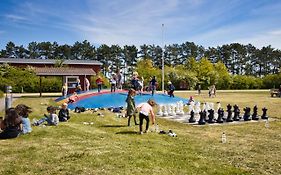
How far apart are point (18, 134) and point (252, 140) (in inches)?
315

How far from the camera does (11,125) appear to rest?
11.2 m

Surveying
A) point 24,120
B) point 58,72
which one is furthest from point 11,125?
point 58,72

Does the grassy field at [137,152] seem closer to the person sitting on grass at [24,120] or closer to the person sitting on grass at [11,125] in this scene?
the person sitting on grass at [24,120]

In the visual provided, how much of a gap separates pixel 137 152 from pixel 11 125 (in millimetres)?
4770

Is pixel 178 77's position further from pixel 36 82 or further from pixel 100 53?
pixel 100 53

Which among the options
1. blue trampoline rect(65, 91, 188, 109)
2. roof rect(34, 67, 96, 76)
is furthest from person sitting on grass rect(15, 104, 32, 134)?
roof rect(34, 67, 96, 76)

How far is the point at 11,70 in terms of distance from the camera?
164ft

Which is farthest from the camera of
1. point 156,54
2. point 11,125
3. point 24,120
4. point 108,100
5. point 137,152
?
point 156,54

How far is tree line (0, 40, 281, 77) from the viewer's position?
3900 inches

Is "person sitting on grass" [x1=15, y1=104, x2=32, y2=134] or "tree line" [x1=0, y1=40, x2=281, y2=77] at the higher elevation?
"tree line" [x1=0, y1=40, x2=281, y2=77]

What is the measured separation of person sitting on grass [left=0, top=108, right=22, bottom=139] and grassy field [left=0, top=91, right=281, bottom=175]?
383 mm

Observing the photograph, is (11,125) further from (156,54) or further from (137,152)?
(156,54)

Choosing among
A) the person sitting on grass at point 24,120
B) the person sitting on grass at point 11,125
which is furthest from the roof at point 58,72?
the person sitting on grass at point 11,125

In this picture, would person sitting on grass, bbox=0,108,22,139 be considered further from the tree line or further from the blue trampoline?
the tree line
